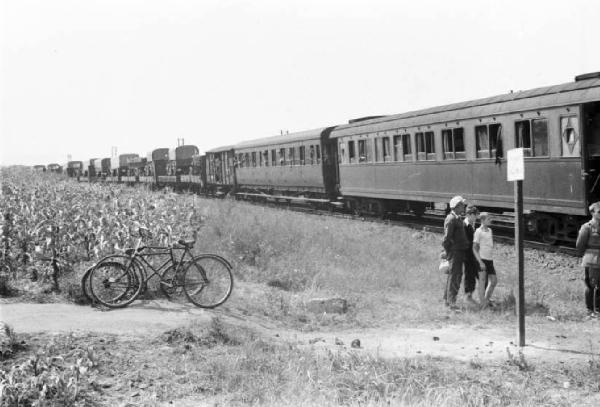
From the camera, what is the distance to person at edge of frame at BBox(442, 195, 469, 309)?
10.0 meters

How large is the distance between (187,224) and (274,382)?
7736mm

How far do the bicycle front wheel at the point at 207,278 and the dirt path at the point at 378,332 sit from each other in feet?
0.82

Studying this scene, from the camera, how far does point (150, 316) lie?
8.40 metres

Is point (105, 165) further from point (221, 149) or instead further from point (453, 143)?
point (453, 143)

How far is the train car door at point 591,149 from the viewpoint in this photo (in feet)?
40.5

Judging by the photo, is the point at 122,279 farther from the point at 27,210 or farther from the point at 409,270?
the point at 409,270

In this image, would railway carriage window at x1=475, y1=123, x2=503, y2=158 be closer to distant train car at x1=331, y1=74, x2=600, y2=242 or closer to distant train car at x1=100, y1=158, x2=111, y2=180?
distant train car at x1=331, y1=74, x2=600, y2=242

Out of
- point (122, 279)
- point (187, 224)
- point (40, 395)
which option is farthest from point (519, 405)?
point (187, 224)

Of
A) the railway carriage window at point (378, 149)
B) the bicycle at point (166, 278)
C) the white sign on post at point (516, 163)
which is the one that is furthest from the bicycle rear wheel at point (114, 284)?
the railway carriage window at point (378, 149)

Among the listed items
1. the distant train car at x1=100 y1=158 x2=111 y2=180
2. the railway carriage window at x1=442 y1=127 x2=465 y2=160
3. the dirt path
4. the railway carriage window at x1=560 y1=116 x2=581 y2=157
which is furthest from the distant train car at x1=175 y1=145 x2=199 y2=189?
the dirt path

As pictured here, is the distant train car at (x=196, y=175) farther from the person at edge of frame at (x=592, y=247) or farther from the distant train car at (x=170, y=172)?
the person at edge of frame at (x=592, y=247)

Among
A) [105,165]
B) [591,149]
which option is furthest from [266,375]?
[105,165]

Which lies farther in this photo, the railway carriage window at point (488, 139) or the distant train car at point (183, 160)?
the distant train car at point (183, 160)

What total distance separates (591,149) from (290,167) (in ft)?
51.7
